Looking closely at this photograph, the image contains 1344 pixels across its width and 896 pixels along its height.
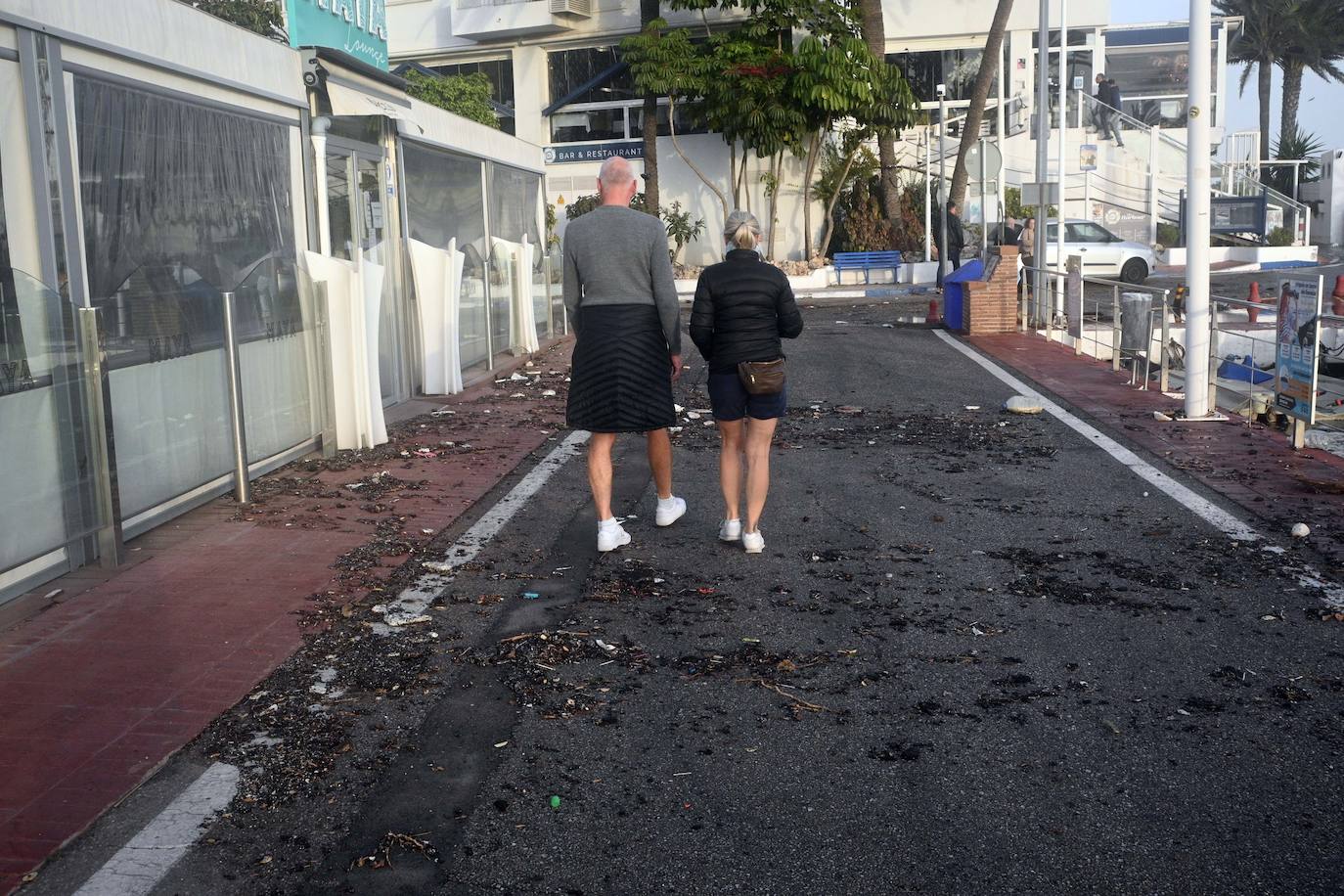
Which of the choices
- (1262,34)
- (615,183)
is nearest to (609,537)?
(615,183)

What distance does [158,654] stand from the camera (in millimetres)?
5516

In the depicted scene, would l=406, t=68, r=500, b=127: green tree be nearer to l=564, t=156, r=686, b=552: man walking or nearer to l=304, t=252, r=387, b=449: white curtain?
l=304, t=252, r=387, b=449: white curtain

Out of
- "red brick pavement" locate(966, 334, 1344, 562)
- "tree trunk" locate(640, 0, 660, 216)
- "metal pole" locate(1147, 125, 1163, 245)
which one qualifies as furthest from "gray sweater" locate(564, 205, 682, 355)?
"metal pole" locate(1147, 125, 1163, 245)

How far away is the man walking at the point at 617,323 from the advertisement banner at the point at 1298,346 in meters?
5.17

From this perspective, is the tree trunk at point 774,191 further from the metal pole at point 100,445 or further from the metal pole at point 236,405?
the metal pole at point 100,445

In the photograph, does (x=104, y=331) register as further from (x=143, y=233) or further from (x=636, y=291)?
(x=636, y=291)

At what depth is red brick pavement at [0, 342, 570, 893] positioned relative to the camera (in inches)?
171

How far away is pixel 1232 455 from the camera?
382 inches

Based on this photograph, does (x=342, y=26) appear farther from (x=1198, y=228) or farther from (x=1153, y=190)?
(x=1153, y=190)

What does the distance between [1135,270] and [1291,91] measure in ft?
91.5

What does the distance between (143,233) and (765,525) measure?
4036 mm

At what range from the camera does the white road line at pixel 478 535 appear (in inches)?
244

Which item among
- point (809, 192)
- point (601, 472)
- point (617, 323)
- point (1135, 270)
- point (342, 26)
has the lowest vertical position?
point (601, 472)

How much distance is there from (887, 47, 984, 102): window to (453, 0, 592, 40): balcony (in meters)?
9.28
